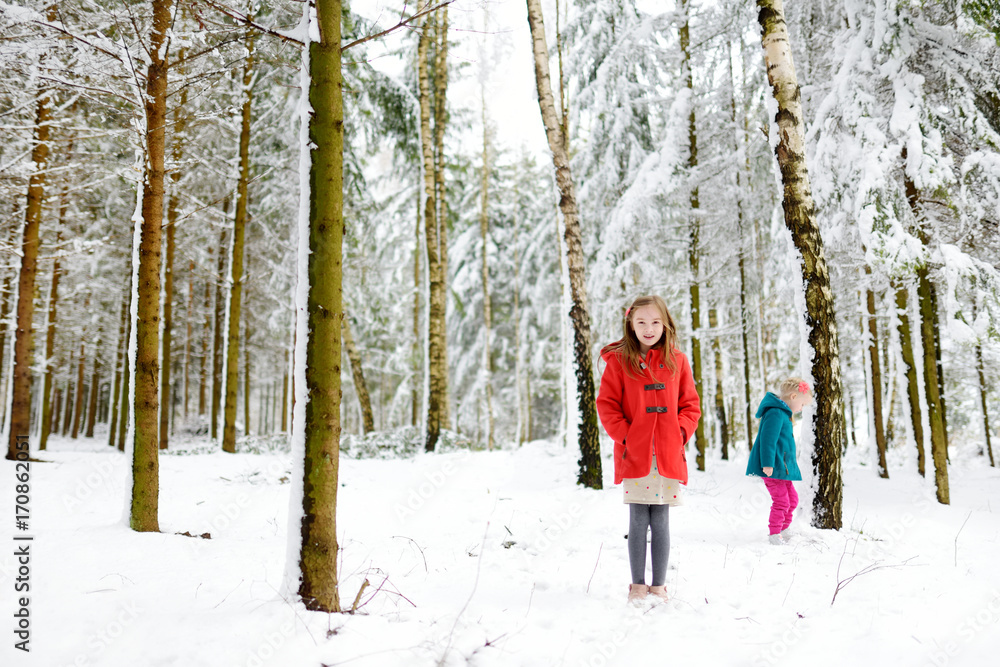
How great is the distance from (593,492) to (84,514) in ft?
19.5

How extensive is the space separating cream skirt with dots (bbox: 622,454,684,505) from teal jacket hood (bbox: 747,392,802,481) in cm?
192

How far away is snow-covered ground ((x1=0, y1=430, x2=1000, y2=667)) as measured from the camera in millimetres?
2400

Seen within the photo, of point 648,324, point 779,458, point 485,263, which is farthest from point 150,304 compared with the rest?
point 485,263

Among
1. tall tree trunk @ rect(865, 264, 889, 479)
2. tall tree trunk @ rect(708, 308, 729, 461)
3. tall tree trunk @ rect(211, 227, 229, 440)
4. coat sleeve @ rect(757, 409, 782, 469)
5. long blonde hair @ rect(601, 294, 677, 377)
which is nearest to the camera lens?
long blonde hair @ rect(601, 294, 677, 377)

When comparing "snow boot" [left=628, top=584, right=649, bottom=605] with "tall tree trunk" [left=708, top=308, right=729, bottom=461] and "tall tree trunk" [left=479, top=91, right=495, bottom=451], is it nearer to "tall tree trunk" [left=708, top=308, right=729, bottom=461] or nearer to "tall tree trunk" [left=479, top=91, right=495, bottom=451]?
"tall tree trunk" [left=708, top=308, right=729, bottom=461]

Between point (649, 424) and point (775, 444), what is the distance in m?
2.14

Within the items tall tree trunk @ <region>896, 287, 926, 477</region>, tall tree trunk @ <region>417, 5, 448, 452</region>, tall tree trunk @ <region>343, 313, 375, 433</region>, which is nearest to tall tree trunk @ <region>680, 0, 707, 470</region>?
tall tree trunk @ <region>896, 287, 926, 477</region>

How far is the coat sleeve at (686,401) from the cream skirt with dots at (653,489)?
28 centimetres

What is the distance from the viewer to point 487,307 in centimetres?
1723

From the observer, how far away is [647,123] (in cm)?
1194

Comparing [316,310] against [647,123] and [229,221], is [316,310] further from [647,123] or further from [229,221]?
[229,221]

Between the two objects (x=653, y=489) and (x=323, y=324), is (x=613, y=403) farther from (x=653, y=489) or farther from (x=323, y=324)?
(x=323, y=324)

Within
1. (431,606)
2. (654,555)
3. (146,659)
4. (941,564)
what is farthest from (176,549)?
(941,564)

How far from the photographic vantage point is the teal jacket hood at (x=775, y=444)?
15.0 feet
